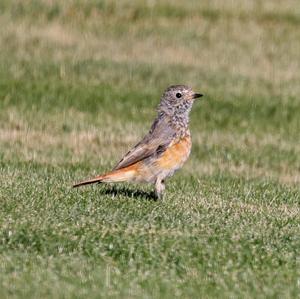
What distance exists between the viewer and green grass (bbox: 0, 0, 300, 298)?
9.95m

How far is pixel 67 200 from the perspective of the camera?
39.0 feet

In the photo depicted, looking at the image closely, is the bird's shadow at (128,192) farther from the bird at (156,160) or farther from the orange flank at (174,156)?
the orange flank at (174,156)

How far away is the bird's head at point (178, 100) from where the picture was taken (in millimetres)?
12901

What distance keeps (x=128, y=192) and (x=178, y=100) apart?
1205 millimetres

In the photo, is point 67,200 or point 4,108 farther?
point 4,108

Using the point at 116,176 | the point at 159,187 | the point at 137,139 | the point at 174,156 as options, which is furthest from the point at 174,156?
the point at 137,139

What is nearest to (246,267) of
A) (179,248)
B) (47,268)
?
(179,248)

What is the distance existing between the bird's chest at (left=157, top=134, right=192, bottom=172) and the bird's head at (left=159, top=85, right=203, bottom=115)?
57 centimetres

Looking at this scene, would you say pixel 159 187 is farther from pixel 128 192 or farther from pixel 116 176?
pixel 128 192

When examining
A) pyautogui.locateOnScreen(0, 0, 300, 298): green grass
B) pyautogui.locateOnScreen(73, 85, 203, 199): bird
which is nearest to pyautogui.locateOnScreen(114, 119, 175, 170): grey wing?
pyautogui.locateOnScreen(73, 85, 203, 199): bird

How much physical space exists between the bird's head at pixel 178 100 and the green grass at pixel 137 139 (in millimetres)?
995

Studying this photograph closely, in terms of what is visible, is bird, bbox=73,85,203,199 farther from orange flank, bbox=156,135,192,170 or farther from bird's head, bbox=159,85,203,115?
bird's head, bbox=159,85,203,115

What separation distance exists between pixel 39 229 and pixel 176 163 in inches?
93.2

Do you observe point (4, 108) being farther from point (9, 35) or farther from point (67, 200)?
point (67, 200)
